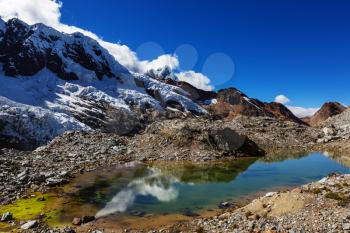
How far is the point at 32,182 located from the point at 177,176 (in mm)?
21069

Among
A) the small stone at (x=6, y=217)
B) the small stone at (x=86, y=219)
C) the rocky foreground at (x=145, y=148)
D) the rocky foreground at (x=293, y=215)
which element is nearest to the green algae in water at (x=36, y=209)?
the small stone at (x=6, y=217)

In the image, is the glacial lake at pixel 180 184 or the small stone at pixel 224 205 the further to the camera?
the glacial lake at pixel 180 184

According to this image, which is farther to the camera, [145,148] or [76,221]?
[145,148]

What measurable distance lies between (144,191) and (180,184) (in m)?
6.49

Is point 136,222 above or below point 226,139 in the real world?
below

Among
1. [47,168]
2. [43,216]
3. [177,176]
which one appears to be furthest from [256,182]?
[47,168]

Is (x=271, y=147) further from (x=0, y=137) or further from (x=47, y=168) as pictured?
(x=0, y=137)

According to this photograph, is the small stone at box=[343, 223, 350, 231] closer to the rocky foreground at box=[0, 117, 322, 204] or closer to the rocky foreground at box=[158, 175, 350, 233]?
the rocky foreground at box=[158, 175, 350, 233]

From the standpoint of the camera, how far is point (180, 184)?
54.1 m

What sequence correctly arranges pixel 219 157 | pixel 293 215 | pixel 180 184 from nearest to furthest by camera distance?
pixel 293 215, pixel 180 184, pixel 219 157

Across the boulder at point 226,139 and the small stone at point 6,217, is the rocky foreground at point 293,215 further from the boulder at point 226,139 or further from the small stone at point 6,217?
the boulder at point 226,139

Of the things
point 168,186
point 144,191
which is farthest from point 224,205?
point 168,186

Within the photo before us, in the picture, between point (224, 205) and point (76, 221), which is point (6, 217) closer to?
point (76, 221)

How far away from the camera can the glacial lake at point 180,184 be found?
4059cm
